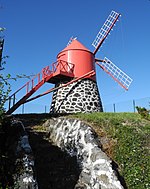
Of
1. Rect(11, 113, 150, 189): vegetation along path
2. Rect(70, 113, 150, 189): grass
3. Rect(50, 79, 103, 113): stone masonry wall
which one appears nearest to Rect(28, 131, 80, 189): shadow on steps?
Rect(11, 113, 150, 189): vegetation along path

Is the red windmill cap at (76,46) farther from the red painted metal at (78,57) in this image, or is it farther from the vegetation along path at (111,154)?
the vegetation along path at (111,154)

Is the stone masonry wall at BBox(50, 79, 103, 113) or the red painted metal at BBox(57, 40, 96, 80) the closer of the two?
the stone masonry wall at BBox(50, 79, 103, 113)

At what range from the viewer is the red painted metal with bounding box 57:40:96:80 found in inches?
731

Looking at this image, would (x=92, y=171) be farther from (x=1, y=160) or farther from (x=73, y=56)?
(x=73, y=56)

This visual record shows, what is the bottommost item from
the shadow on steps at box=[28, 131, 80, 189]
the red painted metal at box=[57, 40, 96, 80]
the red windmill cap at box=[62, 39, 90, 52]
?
the shadow on steps at box=[28, 131, 80, 189]

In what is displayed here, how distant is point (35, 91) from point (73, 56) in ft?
11.8

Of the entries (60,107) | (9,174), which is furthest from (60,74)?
(9,174)

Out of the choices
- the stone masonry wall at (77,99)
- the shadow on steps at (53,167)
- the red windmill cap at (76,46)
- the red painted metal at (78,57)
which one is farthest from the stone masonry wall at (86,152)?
the red windmill cap at (76,46)

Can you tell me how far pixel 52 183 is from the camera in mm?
7480

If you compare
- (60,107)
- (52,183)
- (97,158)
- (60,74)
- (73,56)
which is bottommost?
(52,183)

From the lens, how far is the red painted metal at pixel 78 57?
18.6 metres

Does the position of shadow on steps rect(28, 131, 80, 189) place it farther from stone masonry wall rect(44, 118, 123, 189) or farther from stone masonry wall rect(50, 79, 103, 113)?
stone masonry wall rect(50, 79, 103, 113)

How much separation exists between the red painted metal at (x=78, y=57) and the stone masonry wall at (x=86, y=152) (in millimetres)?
8275

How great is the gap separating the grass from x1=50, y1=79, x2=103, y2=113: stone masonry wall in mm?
6938
